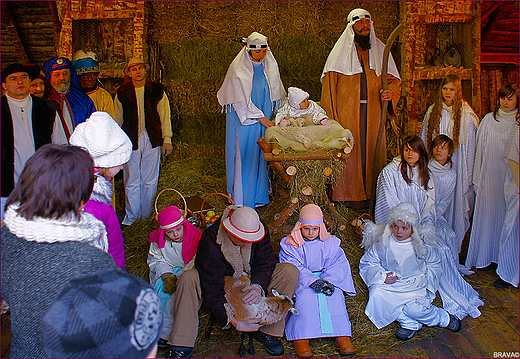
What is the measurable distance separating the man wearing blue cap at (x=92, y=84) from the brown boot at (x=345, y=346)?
13.1 ft

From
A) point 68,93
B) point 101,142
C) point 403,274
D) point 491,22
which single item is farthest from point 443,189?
point 491,22

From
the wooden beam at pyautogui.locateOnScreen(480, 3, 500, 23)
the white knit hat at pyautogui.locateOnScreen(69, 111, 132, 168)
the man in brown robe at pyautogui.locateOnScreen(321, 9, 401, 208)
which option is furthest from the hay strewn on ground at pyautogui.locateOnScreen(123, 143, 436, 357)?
the wooden beam at pyautogui.locateOnScreen(480, 3, 500, 23)

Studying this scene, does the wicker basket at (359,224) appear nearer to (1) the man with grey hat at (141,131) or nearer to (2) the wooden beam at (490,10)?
(1) the man with grey hat at (141,131)

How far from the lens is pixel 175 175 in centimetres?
686

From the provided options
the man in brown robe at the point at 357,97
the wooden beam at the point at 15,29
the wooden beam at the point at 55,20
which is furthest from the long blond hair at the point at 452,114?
the wooden beam at the point at 15,29

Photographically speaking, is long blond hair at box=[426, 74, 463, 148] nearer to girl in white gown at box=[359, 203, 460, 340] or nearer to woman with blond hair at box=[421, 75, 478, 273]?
woman with blond hair at box=[421, 75, 478, 273]

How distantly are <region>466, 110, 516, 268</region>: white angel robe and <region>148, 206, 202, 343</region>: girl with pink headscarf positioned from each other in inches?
121

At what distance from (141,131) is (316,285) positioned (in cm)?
327

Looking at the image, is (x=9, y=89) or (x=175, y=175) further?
(x=175, y=175)

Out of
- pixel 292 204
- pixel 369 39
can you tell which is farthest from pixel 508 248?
pixel 369 39

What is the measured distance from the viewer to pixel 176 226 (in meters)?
4.18

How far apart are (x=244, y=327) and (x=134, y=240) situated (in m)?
2.32

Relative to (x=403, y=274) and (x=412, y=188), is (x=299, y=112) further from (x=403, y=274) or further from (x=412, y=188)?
(x=403, y=274)

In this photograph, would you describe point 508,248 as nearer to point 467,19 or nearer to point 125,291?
point 467,19
